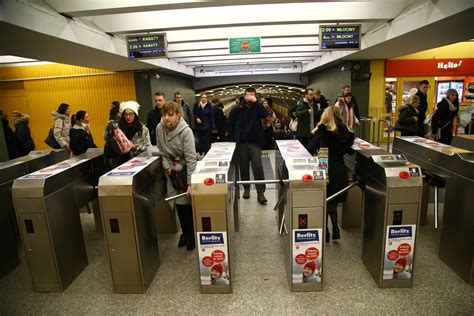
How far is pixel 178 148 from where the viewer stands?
2.69m

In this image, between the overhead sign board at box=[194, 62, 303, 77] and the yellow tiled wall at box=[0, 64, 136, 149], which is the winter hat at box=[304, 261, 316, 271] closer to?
the yellow tiled wall at box=[0, 64, 136, 149]

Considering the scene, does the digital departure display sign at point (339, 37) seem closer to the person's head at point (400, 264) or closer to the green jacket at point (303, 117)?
the green jacket at point (303, 117)

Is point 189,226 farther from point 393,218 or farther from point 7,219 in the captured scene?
point 393,218

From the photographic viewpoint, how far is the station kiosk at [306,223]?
2.07 m

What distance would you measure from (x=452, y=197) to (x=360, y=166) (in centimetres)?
72

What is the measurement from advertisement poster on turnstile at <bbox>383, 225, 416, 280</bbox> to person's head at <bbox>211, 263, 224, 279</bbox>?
1187 millimetres

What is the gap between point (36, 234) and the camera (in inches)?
89.4

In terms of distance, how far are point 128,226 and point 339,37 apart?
14.7 ft

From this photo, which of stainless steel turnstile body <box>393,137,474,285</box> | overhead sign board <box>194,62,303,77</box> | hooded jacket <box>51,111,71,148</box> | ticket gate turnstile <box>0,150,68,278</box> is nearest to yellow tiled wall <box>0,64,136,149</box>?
hooded jacket <box>51,111,71,148</box>

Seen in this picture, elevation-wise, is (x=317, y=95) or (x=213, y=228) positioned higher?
(x=317, y=95)

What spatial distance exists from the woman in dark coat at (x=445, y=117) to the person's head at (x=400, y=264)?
13.1ft

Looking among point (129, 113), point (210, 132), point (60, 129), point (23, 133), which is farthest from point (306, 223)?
point (23, 133)

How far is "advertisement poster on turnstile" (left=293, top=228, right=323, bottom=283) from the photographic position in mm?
2160

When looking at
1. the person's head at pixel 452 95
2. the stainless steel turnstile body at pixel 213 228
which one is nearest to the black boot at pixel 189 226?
the stainless steel turnstile body at pixel 213 228
